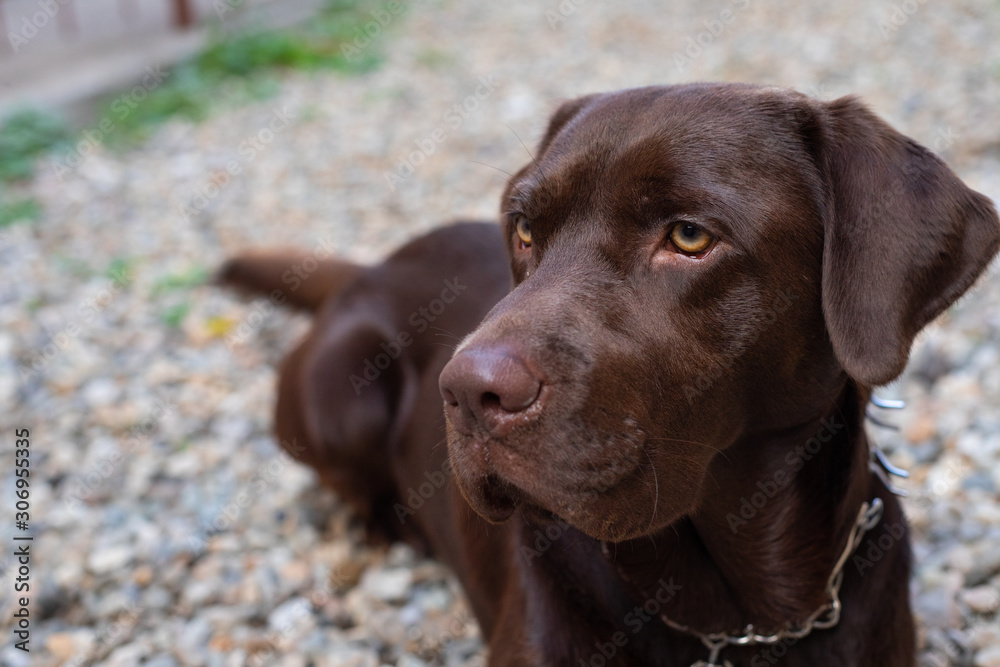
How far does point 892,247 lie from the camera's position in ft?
6.31

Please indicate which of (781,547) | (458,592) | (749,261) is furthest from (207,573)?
(749,261)

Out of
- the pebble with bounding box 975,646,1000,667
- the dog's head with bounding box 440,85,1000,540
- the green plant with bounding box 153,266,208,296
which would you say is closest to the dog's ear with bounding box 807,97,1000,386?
Result: the dog's head with bounding box 440,85,1000,540

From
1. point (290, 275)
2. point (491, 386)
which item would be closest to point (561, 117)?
point (491, 386)

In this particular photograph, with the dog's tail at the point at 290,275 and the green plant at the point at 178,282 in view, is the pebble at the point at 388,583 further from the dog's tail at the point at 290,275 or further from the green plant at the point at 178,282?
the green plant at the point at 178,282

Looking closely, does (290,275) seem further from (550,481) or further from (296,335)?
(550,481)

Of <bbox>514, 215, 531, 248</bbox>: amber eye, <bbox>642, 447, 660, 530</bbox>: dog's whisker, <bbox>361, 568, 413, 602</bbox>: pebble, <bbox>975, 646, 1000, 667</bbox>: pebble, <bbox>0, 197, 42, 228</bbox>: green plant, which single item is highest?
<bbox>514, 215, 531, 248</bbox>: amber eye

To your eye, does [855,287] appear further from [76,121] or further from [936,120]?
[76,121]

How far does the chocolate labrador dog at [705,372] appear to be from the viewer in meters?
1.86

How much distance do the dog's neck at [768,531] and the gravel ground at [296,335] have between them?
79 cm

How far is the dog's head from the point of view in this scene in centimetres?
183

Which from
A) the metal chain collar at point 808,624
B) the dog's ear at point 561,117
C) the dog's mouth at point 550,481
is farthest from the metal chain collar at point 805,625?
the dog's ear at point 561,117

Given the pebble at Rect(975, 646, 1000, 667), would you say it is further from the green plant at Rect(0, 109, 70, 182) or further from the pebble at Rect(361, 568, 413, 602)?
the green plant at Rect(0, 109, 70, 182)

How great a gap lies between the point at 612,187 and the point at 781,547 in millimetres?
965

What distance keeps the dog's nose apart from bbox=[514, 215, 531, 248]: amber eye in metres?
0.60
